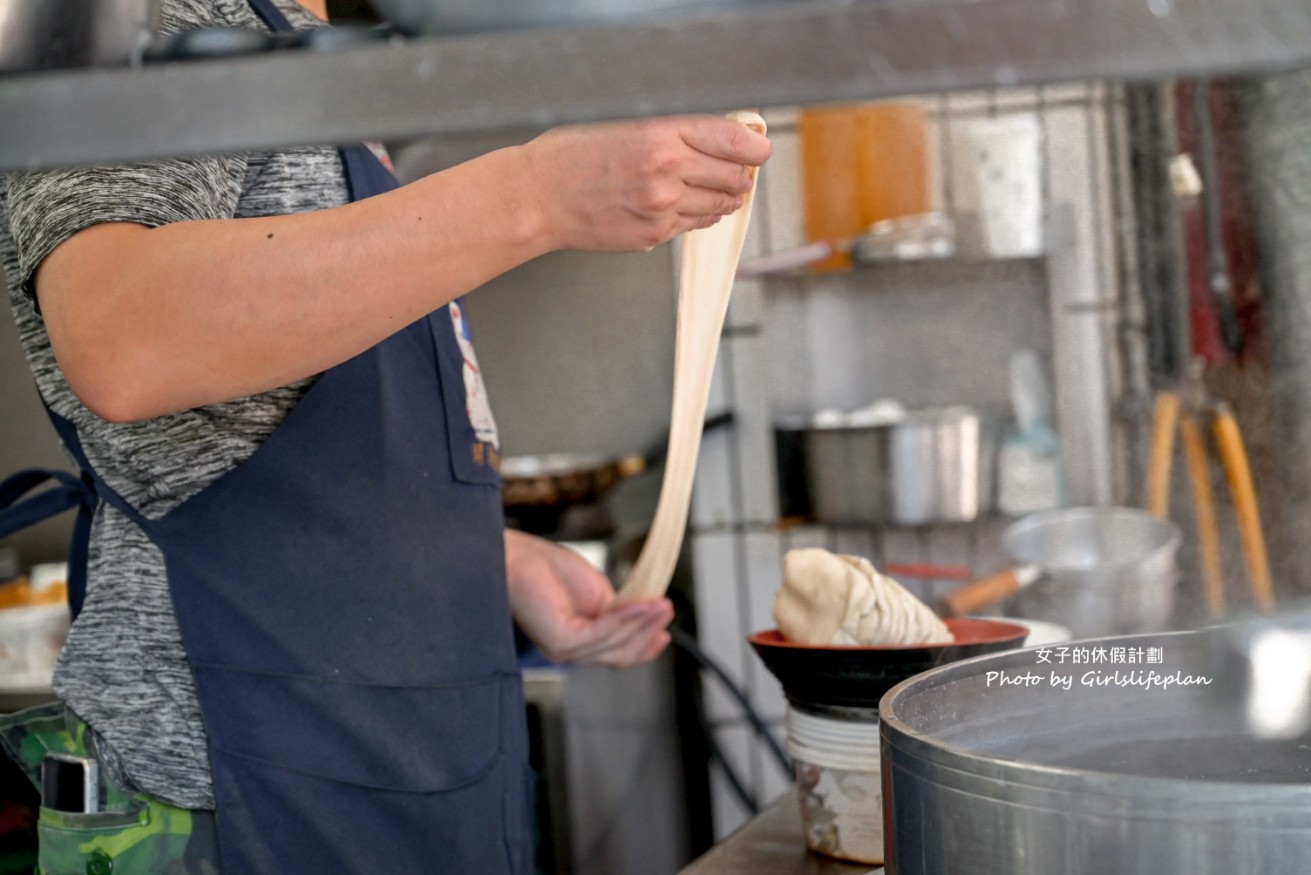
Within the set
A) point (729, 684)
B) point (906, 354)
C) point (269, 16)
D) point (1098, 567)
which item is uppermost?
point (269, 16)

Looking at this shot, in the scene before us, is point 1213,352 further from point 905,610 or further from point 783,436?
point 905,610

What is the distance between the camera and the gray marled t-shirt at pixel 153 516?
3.01ft

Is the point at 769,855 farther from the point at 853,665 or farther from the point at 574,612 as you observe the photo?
the point at 574,612

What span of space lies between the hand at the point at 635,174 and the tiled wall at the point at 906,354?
6.24ft

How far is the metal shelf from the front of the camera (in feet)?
1.10

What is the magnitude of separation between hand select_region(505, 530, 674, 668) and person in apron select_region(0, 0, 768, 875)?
0.67ft

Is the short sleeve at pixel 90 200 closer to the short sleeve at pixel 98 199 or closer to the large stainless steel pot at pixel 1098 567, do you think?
Result: the short sleeve at pixel 98 199

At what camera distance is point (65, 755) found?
98 cm

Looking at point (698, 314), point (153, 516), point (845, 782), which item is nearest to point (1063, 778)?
point (845, 782)

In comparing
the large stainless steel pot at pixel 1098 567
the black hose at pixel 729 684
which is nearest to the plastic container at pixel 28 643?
the black hose at pixel 729 684

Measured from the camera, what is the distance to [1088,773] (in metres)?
0.48

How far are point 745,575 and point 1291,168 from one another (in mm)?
1354

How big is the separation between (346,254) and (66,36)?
33 centimetres

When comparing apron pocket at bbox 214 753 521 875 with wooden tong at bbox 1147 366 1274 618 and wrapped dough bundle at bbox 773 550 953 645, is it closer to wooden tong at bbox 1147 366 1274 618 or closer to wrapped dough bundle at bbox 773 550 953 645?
wrapped dough bundle at bbox 773 550 953 645
